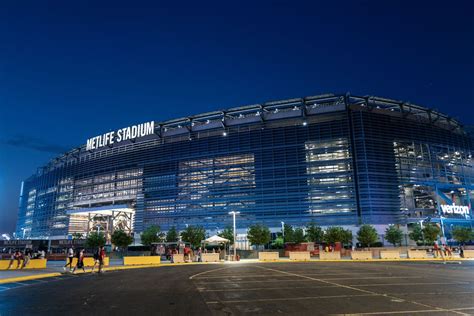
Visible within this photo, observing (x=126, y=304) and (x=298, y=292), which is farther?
(x=298, y=292)

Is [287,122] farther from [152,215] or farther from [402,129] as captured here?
[152,215]

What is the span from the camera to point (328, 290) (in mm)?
15734

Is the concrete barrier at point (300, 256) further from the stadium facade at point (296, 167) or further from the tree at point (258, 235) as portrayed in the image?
the stadium facade at point (296, 167)

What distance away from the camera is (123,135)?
401ft

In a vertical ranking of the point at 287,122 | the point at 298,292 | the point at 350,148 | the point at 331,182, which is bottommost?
the point at 298,292

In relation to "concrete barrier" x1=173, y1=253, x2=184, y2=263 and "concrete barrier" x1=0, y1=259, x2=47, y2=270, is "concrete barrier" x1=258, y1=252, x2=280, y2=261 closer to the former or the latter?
"concrete barrier" x1=173, y1=253, x2=184, y2=263

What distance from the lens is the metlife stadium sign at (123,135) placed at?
116 meters

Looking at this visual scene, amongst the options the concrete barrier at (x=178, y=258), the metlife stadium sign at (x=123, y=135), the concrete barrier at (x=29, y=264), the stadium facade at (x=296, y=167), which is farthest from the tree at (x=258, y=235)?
the metlife stadium sign at (x=123, y=135)

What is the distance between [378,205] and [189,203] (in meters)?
54.1

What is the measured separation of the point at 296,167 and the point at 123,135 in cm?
5989

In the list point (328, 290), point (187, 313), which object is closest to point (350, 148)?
point (328, 290)

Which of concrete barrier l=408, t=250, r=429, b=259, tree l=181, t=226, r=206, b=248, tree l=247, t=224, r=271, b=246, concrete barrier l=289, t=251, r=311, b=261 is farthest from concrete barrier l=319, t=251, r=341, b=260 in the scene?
tree l=181, t=226, r=206, b=248

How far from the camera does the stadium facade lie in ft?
315

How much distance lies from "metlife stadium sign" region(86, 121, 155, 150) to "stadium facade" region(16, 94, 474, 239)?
21.0 inches
